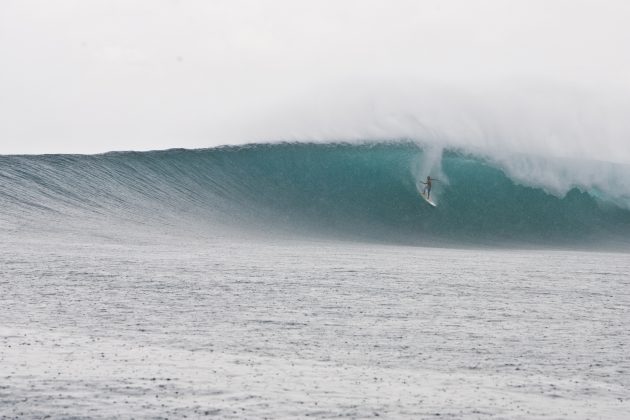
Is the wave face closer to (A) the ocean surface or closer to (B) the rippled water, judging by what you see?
(A) the ocean surface

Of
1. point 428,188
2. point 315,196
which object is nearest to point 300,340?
point 315,196

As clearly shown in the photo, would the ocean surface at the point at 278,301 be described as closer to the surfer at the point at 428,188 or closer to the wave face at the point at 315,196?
the wave face at the point at 315,196

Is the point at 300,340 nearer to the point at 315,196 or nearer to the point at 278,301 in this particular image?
the point at 278,301

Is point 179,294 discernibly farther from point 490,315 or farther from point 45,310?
point 490,315

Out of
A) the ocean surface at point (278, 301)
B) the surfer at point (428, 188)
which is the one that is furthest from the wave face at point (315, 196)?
the surfer at point (428, 188)

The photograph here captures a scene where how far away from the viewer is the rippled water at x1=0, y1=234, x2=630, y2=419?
6.23m

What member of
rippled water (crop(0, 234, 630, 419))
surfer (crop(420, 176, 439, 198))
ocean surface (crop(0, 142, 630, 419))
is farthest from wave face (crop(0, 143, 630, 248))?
rippled water (crop(0, 234, 630, 419))

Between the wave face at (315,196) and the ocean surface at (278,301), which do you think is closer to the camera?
the ocean surface at (278,301)

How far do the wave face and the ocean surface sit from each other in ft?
0.29

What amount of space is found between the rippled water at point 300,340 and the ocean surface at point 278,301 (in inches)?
1.1

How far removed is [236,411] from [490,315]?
4950 mm

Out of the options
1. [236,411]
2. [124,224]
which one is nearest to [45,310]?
[236,411]

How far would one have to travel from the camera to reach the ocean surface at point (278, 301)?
6410 millimetres

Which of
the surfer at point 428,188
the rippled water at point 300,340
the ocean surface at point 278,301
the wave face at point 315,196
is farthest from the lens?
the surfer at point 428,188
